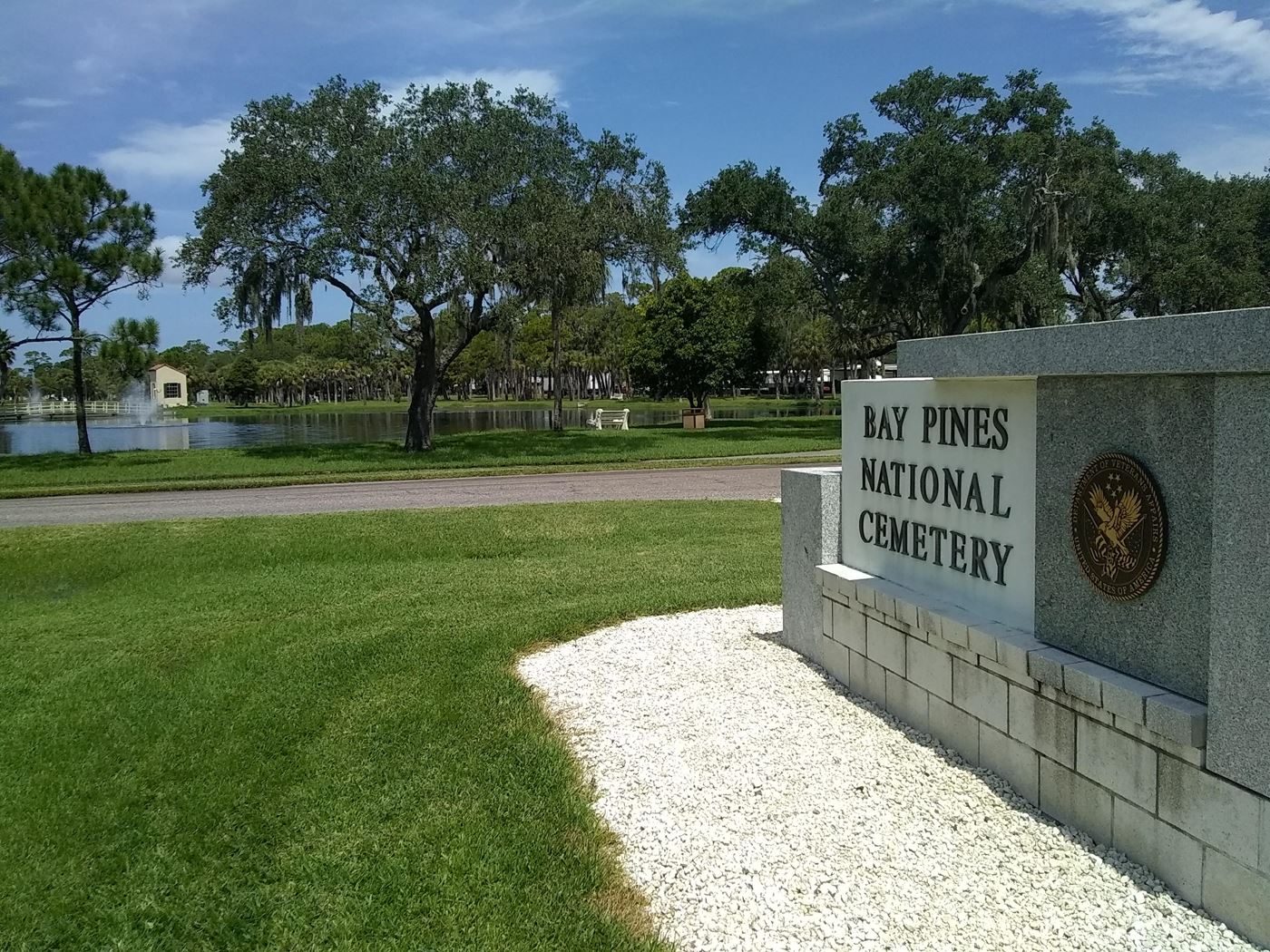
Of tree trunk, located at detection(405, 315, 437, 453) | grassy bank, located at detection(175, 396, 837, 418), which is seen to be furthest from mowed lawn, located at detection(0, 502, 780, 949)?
grassy bank, located at detection(175, 396, 837, 418)

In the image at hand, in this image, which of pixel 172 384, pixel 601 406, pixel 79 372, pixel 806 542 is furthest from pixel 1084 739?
pixel 172 384

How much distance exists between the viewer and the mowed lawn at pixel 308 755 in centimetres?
349

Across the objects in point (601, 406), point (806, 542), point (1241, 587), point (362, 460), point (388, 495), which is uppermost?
point (1241, 587)

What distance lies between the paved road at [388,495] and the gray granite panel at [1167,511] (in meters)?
11.4

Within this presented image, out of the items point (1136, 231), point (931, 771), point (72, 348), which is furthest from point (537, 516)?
point (1136, 231)

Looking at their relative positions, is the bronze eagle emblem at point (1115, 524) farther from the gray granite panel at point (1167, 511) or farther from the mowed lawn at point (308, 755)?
the mowed lawn at point (308, 755)

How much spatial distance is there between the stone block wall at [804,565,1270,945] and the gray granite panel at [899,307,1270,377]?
3.57ft

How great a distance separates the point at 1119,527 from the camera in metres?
3.53

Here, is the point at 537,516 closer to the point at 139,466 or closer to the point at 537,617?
the point at 537,617

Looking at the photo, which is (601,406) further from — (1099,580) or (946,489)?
(1099,580)

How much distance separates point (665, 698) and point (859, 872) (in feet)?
6.71

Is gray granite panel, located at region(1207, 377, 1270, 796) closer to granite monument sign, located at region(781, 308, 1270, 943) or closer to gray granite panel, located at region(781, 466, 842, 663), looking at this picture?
granite monument sign, located at region(781, 308, 1270, 943)

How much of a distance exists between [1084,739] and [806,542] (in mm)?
2601

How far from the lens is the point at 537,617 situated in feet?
24.8
